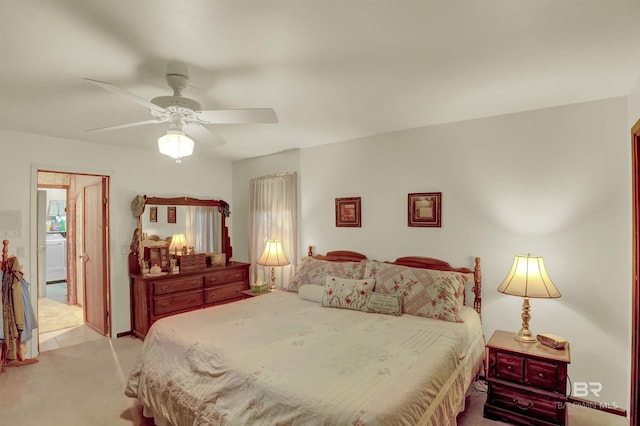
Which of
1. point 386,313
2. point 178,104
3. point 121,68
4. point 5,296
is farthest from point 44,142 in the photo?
point 386,313

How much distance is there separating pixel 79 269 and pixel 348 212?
4800mm

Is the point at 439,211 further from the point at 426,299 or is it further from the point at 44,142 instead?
the point at 44,142

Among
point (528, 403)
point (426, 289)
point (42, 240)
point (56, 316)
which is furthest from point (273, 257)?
point (42, 240)

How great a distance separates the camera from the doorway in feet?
13.8

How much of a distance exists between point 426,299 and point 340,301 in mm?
758

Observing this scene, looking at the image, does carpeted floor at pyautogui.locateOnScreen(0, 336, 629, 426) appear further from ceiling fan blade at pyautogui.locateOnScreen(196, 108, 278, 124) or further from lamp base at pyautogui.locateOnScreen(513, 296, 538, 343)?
ceiling fan blade at pyautogui.locateOnScreen(196, 108, 278, 124)

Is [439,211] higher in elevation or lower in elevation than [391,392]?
higher

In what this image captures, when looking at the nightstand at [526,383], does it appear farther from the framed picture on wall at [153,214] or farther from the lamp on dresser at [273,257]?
the framed picture on wall at [153,214]

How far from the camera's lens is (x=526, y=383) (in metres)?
2.35

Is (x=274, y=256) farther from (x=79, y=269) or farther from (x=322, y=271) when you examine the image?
(x=79, y=269)

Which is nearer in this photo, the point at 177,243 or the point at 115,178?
the point at 115,178

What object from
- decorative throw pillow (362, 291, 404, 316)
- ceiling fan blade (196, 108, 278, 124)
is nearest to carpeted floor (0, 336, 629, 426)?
decorative throw pillow (362, 291, 404, 316)

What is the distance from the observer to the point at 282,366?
1.82m

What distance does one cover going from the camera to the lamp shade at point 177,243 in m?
4.52
